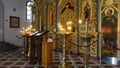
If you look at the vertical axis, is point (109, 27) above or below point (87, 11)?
below

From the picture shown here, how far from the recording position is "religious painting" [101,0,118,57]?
7.72 meters

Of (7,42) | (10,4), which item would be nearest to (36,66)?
(7,42)

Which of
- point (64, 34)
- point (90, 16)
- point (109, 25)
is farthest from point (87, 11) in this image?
point (64, 34)

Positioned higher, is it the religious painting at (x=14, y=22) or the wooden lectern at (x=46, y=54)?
the religious painting at (x=14, y=22)

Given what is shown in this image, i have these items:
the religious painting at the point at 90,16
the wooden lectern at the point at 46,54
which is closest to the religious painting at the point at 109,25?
the religious painting at the point at 90,16

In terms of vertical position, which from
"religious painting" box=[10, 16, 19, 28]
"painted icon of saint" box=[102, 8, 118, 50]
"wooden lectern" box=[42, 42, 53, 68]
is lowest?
"wooden lectern" box=[42, 42, 53, 68]

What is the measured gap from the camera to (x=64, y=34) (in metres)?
6.30

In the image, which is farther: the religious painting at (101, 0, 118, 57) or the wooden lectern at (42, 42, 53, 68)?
the religious painting at (101, 0, 118, 57)

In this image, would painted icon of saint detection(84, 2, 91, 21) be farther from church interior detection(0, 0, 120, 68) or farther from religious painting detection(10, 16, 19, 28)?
religious painting detection(10, 16, 19, 28)

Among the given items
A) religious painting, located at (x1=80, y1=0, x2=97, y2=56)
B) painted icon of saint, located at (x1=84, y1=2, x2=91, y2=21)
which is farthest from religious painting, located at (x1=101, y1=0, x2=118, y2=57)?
painted icon of saint, located at (x1=84, y1=2, x2=91, y2=21)

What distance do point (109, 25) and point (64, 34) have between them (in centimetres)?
252

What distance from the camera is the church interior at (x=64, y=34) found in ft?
23.0

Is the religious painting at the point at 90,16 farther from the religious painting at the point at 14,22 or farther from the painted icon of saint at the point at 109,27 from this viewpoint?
the religious painting at the point at 14,22

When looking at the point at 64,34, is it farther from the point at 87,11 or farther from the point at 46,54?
the point at 87,11
